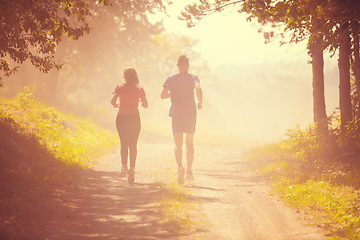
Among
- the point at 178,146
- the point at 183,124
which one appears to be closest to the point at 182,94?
the point at 183,124

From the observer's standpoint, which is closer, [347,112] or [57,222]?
[57,222]

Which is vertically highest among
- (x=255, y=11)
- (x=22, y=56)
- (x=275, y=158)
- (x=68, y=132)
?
(x=255, y=11)

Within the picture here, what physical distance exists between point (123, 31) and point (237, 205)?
21923 millimetres

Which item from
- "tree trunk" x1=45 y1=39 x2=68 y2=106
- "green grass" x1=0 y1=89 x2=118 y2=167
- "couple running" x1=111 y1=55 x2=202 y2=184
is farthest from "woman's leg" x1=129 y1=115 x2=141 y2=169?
"tree trunk" x1=45 y1=39 x2=68 y2=106

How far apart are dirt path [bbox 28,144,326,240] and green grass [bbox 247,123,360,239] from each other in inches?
12.1

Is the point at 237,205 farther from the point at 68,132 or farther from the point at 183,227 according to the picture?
the point at 68,132

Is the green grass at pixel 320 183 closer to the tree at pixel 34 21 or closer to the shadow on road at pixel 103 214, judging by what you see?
the shadow on road at pixel 103 214

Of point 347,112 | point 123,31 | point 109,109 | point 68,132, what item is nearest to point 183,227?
point 347,112

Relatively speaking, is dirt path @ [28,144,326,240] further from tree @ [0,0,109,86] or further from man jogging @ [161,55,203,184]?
tree @ [0,0,109,86]

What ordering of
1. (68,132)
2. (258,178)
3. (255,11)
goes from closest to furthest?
(255,11)
(258,178)
(68,132)

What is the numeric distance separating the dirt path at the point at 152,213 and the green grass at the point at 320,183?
31cm

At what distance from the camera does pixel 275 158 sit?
11320 millimetres

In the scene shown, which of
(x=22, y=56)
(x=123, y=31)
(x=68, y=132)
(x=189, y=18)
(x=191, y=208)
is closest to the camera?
(x=191, y=208)

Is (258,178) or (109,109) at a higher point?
(109,109)
